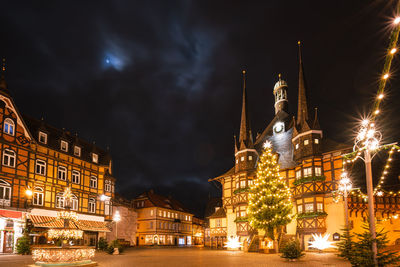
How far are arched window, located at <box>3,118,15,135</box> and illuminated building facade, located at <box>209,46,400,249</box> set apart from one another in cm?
2649

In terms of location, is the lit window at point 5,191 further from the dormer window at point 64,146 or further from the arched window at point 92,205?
the arched window at point 92,205

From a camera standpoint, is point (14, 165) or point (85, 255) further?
point (14, 165)

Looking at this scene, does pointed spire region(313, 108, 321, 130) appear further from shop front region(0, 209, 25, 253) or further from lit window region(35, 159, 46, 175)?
shop front region(0, 209, 25, 253)

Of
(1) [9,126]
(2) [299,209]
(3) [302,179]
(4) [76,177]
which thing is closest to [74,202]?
(4) [76,177]

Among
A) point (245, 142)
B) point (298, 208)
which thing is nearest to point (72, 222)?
point (298, 208)

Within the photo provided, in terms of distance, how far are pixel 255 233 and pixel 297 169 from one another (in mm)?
9127

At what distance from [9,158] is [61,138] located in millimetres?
7652

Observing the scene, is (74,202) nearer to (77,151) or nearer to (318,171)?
(77,151)

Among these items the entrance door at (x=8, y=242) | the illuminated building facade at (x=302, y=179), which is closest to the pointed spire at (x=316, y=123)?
the illuminated building facade at (x=302, y=179)

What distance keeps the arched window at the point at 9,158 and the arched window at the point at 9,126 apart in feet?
5.81

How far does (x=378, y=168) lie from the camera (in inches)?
1577

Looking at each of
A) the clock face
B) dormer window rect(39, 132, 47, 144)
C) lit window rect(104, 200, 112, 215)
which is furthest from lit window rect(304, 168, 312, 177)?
dormer window rect(39, 132, 47, 144)

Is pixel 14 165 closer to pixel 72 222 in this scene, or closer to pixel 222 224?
pixel 72 222

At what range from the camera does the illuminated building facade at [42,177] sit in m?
28.6
